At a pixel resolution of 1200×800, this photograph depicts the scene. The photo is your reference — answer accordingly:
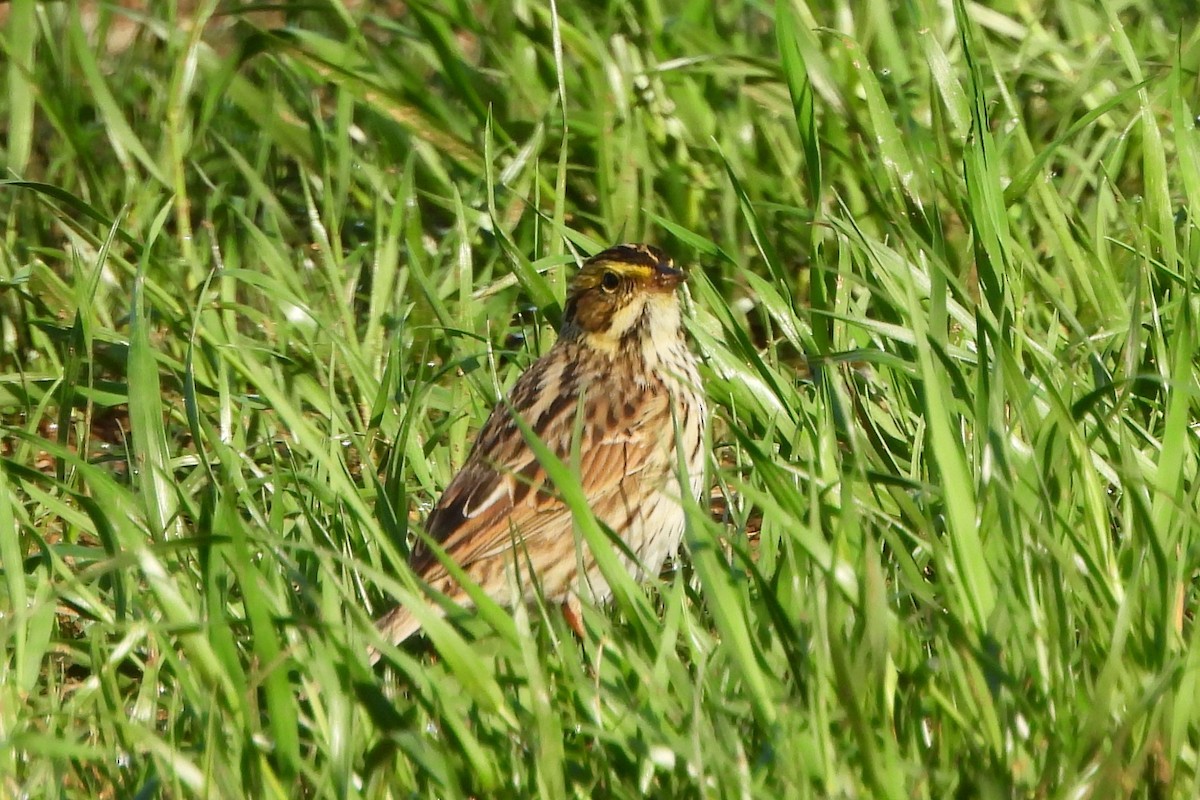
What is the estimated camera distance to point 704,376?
4.89m

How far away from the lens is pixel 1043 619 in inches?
128

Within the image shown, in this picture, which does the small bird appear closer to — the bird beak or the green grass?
the bird beak

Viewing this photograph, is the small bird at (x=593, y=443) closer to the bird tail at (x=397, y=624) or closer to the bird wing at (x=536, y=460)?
the bird wing at (x=536, y=460)

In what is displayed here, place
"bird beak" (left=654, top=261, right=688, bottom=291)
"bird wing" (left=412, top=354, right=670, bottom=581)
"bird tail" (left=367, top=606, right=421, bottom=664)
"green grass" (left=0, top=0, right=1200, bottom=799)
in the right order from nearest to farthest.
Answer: "green grass" (left=0, top=0, right=1200, bottom=799) < "bird tail" (left=367, top=606, right=421, bottom=664) < "bird wing" (left=412, top=354, right=670, bottom=581) < "bird beak" (left=654, top=261, right=688, bottom=291)

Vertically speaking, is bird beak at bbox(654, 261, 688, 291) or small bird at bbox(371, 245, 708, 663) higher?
bird beak at bbox(654, 261, 688, 291)

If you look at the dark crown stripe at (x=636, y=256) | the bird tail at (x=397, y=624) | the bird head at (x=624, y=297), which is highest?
the dark crown stripe at (x=636, y=256)

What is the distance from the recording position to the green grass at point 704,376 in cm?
314

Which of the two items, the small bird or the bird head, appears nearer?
the small bird

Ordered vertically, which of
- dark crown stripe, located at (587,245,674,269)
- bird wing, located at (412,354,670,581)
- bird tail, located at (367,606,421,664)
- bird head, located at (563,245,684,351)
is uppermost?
dark crown stripe, located at (587,245,674,269)

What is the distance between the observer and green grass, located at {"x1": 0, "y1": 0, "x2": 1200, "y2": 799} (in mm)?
3145

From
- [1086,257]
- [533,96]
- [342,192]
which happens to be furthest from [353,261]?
[1086,257]

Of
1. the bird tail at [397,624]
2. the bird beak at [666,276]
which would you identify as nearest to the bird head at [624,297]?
the bird beak at [666,276]

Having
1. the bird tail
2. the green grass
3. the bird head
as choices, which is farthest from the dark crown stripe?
the bird tail

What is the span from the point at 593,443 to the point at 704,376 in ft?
1.10
